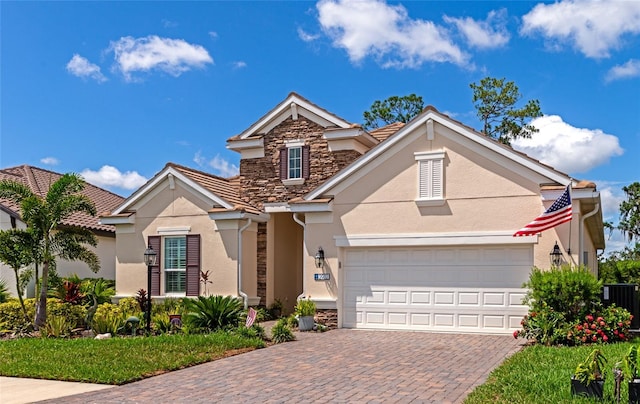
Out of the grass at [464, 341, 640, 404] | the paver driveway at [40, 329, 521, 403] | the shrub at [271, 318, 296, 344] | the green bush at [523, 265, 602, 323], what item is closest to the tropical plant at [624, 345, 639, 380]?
the grass at [464, 341, 640, 404]

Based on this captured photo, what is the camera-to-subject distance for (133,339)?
46.2 feet

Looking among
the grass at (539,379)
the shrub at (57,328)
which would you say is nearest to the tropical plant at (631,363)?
the grass at (539,379)

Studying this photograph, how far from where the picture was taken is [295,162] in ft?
67.4

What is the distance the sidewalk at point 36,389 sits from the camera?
9.34 m

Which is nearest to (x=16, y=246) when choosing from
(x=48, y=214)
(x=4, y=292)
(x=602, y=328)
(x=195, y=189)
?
(x=48, y=214)

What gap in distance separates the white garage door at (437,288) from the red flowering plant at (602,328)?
2.03m

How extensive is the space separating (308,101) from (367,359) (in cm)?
1025

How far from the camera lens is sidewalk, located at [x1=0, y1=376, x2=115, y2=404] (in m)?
9.34

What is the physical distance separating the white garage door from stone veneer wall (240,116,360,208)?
11.3 feet

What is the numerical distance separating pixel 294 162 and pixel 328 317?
550 cm

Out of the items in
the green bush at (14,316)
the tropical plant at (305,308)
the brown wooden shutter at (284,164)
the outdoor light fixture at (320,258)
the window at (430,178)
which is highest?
the brown wooden shutter at (284,164)

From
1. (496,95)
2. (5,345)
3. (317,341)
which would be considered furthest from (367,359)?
(496,95)

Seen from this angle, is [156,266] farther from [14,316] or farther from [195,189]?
[14,316]

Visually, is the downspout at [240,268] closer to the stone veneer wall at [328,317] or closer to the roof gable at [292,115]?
the stone veneer wall at [328,317]
